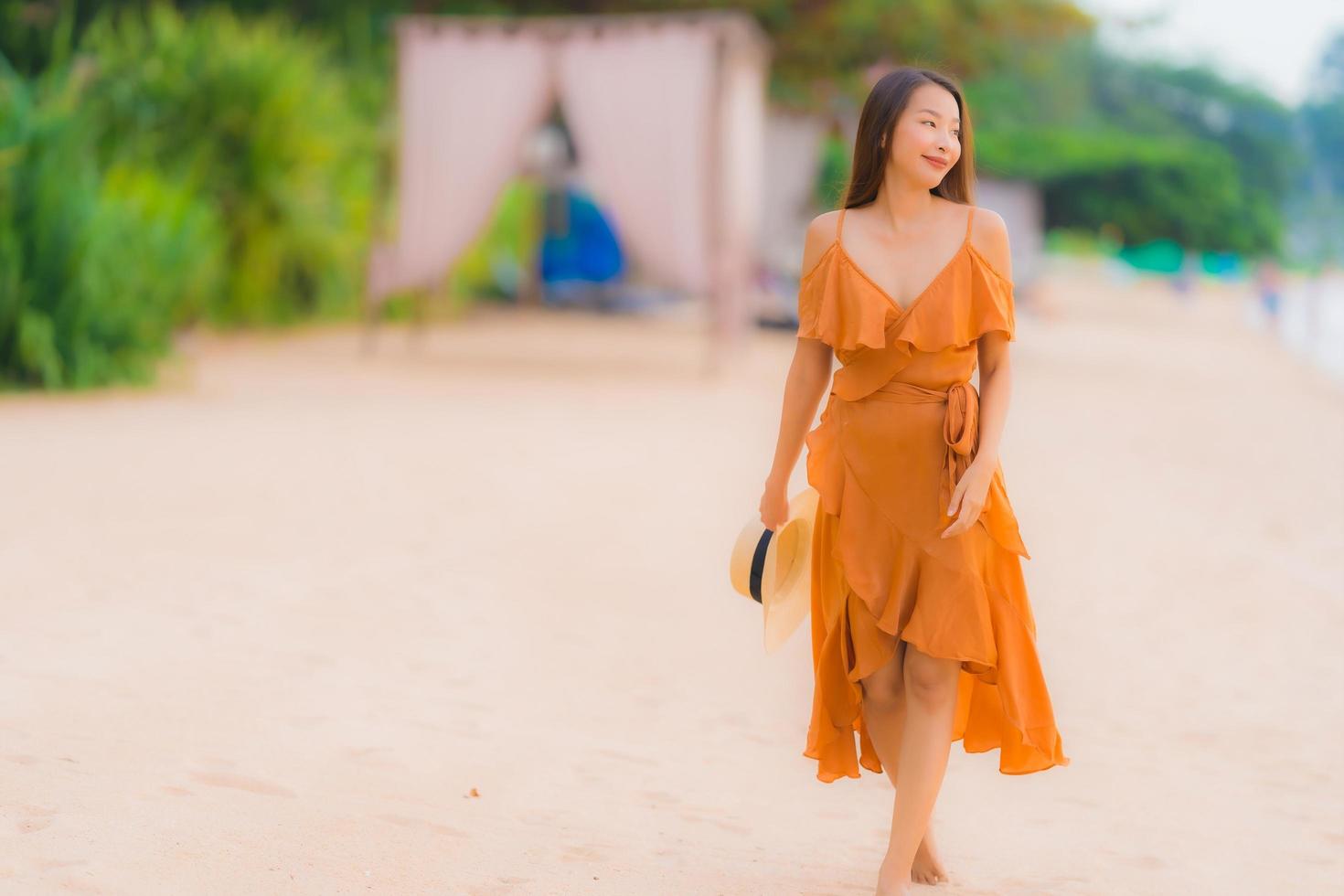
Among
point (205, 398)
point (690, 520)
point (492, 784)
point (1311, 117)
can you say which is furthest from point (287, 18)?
point (1311, 117)

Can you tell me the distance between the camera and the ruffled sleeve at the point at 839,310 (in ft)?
7.90

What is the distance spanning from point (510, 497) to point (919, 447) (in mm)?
3993

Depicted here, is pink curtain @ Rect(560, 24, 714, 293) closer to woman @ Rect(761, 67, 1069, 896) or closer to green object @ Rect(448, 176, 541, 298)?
green object @ Rect(448, 176, 541, 298)

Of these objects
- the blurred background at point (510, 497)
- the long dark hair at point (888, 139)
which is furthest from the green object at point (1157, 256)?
the long dark hair at point (888, 139)

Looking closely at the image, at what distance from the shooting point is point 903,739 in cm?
247

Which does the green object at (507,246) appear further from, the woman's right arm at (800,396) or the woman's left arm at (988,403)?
the woman's left arm at (988,403)

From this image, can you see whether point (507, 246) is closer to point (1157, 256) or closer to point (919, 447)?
point (919, 447)

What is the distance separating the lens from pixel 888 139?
2477 millimetres

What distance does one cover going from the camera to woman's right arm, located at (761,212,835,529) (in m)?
2.53

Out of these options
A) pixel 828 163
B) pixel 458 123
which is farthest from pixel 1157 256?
pixel 458 123

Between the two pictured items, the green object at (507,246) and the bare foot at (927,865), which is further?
the green object at (507,246)

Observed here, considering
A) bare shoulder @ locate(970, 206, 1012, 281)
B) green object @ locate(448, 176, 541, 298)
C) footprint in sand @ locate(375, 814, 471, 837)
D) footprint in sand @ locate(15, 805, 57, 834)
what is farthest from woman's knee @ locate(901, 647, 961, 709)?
green object @ locate(448, 176, 541, 298)

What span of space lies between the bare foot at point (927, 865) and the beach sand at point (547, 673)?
0.07 metres

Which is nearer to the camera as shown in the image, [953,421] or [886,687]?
[953,421]
